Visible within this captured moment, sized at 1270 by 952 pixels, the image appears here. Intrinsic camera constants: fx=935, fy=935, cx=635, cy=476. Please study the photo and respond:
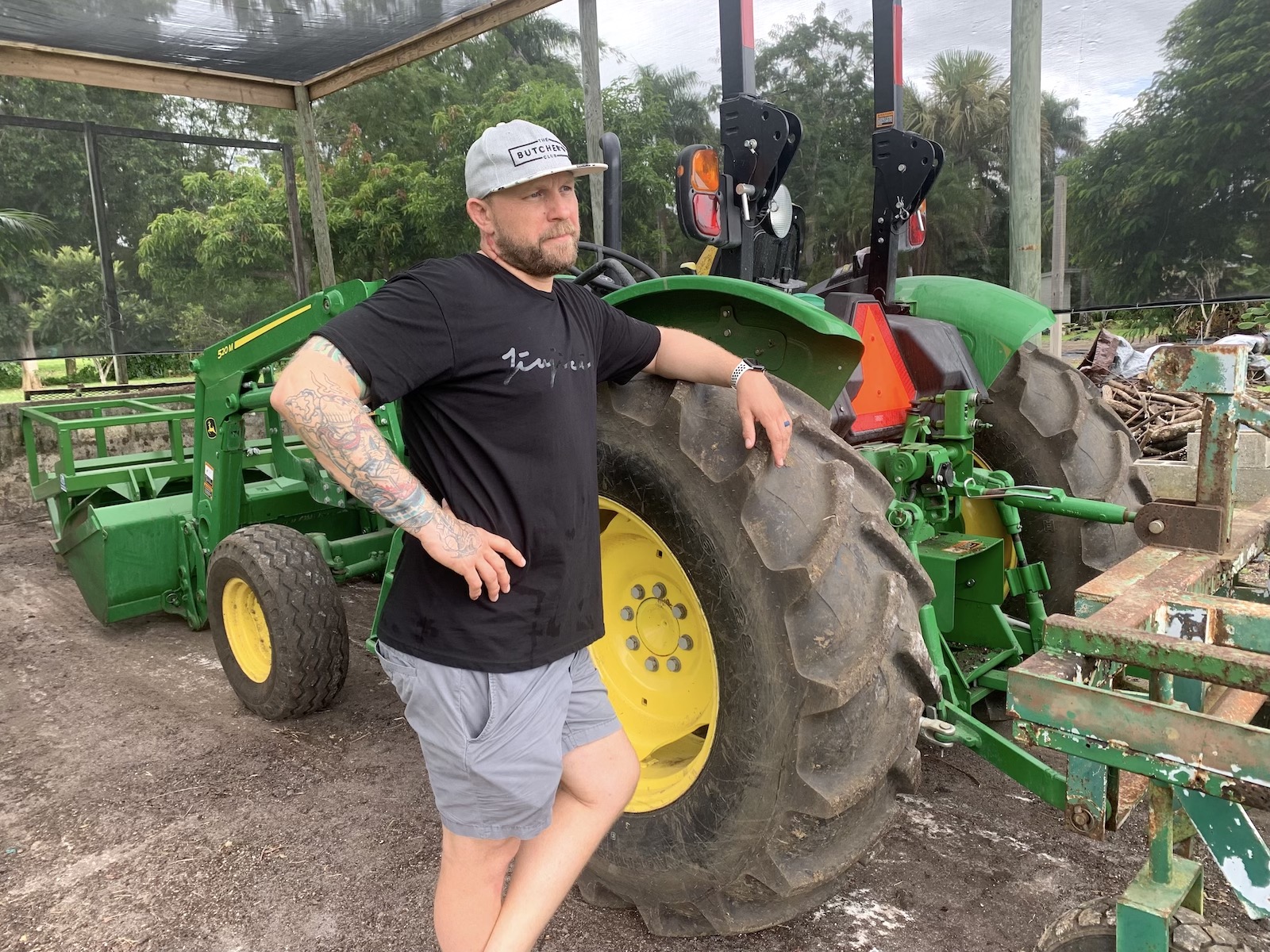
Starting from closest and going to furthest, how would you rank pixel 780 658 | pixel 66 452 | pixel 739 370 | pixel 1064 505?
pixel 780 658 < pixel 739 370 < pixel 1064 505 < pixel 66 452

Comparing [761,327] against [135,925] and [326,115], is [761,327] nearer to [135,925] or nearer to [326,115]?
[135,925]

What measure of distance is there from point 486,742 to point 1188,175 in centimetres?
565

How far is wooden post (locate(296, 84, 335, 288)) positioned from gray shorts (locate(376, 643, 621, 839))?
735cm

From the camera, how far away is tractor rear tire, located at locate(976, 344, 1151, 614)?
125 inches

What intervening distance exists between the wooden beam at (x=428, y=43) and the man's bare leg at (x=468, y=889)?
608 cm

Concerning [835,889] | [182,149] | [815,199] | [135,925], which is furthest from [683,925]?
[182,149]

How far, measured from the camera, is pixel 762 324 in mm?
2441

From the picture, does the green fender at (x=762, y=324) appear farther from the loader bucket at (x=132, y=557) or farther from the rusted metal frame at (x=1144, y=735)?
the loader bucket at (x=132, y=557)

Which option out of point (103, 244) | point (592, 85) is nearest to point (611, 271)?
point (592, 85)

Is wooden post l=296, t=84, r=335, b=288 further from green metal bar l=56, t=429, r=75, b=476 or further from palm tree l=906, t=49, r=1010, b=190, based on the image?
palm tree l=906, t=49, r=1010, b=190

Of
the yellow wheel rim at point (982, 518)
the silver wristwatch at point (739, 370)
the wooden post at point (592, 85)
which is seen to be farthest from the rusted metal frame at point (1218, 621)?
the wooden post at point (592, 85)

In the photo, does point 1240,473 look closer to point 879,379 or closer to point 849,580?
point 879,379

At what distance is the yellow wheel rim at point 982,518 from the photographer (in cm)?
334

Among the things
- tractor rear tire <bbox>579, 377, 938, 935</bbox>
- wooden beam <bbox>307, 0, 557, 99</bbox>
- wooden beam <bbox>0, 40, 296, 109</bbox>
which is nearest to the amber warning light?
tractor rear tire <bbox>579, 377, 938, 935</bbox>
